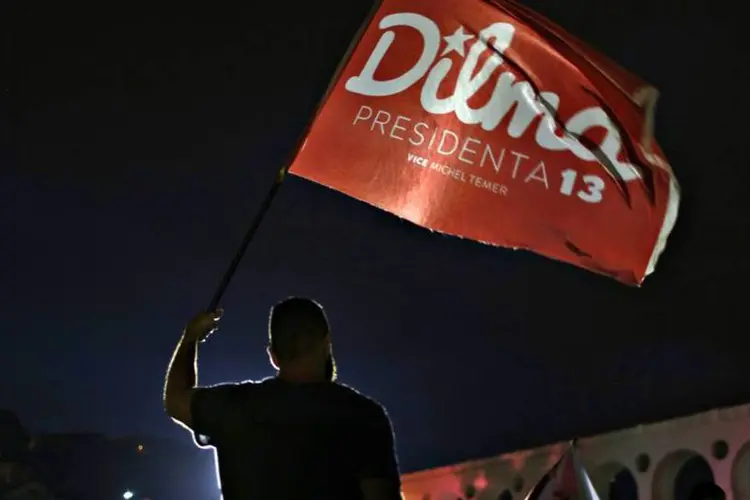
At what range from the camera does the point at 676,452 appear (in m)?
7.80

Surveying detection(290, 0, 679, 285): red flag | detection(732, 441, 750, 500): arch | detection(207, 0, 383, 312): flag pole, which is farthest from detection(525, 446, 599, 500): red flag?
detection(207, 0, 383, 312): flag pole

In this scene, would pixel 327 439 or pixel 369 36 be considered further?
pixel 369 36

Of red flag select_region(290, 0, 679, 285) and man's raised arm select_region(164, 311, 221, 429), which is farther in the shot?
red flag select_region(290, 0, 679, 285)

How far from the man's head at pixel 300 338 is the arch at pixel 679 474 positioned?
206 inches

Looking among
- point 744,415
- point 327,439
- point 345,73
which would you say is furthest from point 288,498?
point 744,415

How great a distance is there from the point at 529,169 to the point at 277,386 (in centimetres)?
192

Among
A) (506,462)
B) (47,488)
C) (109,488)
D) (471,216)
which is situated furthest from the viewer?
(109,488)

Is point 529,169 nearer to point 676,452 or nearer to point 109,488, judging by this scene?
point 676,452

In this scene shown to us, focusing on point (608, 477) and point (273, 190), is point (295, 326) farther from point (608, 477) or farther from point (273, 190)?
point (608, 477)

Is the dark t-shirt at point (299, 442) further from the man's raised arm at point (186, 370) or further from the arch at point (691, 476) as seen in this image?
the arch at point (691, 476)

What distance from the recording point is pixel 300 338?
306 centimetres

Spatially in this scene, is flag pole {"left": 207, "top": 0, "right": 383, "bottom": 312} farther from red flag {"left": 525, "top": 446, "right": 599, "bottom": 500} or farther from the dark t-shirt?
red flag {"left": 525, "top": 446, "right": 599, "bottom": 500}

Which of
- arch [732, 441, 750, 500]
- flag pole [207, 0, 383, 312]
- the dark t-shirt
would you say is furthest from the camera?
arch [732, 441, 750, 500]

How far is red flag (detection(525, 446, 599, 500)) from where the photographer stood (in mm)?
6367
